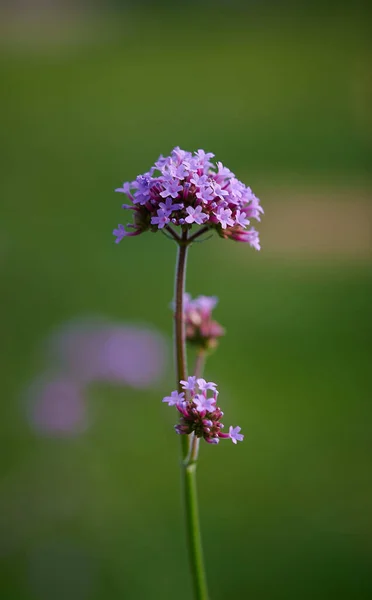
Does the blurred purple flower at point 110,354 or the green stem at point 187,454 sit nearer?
the green stem at point 187,454

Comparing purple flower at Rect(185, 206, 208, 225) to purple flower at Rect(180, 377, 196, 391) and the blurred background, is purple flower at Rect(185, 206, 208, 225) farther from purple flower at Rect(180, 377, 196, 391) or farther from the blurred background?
the blurred background

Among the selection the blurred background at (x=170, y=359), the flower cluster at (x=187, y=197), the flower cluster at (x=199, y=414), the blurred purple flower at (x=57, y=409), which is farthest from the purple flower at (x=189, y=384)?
the blurred purple flower at (x=57, y=409)

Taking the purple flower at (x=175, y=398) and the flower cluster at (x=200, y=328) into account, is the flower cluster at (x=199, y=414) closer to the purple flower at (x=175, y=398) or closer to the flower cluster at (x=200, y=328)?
the purple flower at (x=175, y=398)

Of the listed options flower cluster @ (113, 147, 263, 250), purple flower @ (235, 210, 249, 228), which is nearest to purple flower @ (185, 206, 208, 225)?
flower cluster @ (113, 147, 263, 250)

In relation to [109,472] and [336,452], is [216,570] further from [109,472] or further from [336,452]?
[336,452]

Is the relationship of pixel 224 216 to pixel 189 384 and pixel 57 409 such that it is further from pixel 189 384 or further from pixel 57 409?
pixel 57 409

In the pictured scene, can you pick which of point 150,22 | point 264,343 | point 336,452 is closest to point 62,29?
point 150,22

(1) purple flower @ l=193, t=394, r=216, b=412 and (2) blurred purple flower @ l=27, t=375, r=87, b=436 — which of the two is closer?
(1) purple flower @ l=193, t=394, r=216, b=412
